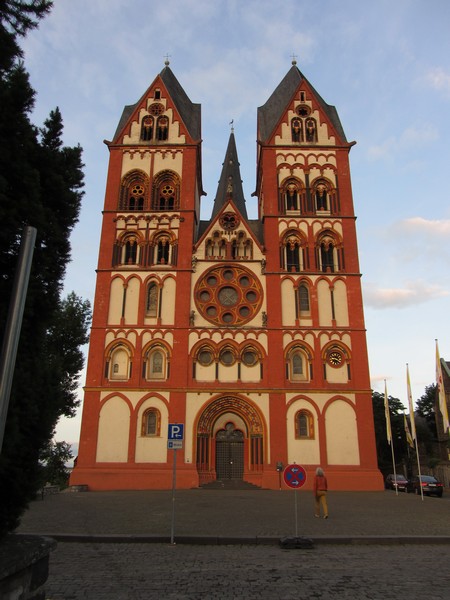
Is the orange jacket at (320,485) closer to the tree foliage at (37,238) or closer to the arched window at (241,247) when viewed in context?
the tree foliage at (37,238)

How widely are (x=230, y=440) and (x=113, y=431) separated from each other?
22.3 feet

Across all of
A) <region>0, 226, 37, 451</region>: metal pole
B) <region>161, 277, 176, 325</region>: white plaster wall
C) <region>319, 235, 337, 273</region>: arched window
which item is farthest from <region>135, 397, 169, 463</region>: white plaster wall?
<region>0, 226, 37, 451</region>: metal pole

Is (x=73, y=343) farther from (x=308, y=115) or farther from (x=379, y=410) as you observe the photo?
(x=379, y=410)

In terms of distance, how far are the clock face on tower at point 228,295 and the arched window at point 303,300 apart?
2.44 meters

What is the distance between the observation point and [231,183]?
39312 mm

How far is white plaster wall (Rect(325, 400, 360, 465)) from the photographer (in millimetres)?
28375

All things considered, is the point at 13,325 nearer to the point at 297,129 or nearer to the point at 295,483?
the point at 295,483

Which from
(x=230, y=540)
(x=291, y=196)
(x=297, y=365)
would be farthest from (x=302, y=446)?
(x=230, y=540)

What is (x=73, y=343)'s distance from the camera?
34594 millimetres

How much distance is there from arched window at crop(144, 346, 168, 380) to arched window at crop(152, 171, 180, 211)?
10.0 m

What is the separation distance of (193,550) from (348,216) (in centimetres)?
2773

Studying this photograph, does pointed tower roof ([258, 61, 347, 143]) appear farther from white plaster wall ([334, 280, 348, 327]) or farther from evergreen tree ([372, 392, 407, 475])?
evergreen tree ([372, 392, 407, 475])

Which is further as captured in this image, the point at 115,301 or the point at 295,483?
the point at 115,301

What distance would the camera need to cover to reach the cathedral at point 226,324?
2841 centimetres
